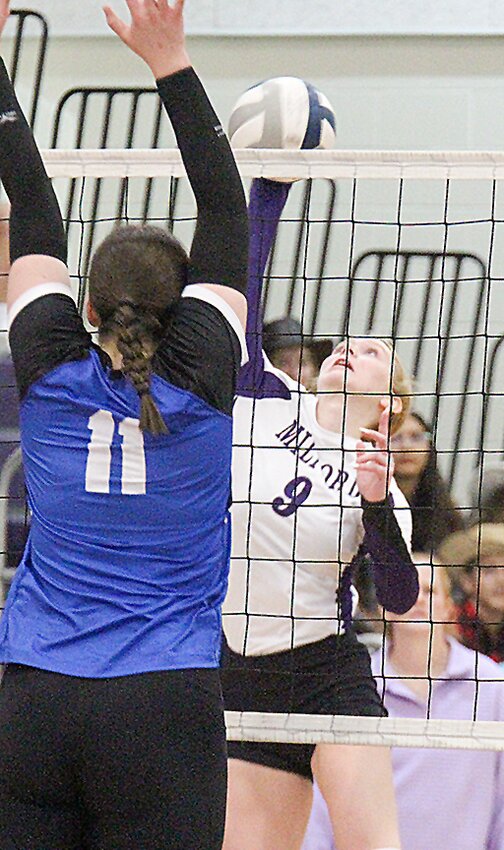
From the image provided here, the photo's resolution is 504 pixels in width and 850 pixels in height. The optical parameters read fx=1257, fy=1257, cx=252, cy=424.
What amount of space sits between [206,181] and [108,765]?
2.44 feet

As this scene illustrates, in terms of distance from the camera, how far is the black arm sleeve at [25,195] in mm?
1651

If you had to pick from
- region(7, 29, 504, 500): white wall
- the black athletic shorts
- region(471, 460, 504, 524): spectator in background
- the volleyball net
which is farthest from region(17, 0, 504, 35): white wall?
the black athletic shorts

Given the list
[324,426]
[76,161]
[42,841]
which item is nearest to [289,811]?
[324,426]

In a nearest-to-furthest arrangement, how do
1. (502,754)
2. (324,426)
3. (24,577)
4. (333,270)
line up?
(24,577)
(324,426)
(502,754)
(333,270)

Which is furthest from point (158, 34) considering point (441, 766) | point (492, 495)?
point (492, 495)

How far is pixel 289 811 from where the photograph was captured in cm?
261

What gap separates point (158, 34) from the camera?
1645mm

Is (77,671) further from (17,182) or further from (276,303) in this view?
(276,303)

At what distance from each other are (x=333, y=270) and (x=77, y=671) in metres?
4.27

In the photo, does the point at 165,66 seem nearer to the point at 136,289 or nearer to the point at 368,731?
the point at 136,289

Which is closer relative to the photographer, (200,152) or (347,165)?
(200,152)

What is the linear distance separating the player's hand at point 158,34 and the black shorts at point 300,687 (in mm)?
1360

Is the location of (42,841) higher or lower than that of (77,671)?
lower

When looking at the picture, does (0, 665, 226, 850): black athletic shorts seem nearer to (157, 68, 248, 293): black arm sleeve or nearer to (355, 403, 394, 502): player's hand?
(157, 68, 248, 293): black arm sleeve
